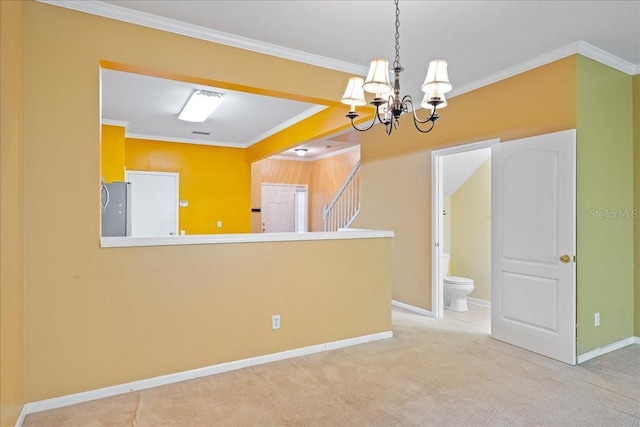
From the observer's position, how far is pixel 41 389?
241 cm

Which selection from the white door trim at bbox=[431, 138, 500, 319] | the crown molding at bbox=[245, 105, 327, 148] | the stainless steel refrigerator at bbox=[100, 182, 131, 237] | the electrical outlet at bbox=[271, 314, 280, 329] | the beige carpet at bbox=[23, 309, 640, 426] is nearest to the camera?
the beige carpet at bbox=[23, 309, 640, 426]

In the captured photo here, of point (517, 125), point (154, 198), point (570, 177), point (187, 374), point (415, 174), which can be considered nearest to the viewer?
point (187, 374)

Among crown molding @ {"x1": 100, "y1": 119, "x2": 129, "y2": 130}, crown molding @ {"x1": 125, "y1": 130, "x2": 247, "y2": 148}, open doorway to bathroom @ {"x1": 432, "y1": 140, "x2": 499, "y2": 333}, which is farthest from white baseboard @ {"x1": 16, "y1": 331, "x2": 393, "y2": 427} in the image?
crown molding @ {"x1": 125, "y1": 130, "x2": 247, "y2": 148}

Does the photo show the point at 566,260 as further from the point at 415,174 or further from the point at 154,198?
the point at 154,198

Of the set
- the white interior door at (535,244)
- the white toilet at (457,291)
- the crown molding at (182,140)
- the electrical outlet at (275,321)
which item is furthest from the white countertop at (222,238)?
the crown molding at (182,140)

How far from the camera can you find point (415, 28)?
2828 mm

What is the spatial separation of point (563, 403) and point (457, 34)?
268 cm

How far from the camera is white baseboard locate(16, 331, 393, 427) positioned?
2.41 meters

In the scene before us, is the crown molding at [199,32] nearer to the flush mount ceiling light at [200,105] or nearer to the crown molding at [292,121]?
the crown molding at [292,121]

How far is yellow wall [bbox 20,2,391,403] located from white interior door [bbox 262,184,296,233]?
591cm

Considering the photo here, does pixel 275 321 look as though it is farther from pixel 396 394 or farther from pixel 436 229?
pixel 436 229

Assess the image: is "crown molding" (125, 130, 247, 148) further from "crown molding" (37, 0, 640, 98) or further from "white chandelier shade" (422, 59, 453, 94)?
"white chandelier shade" (422, 59, 453, 94)

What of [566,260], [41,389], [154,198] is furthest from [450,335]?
[154,198]

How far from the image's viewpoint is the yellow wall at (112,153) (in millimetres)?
5574
